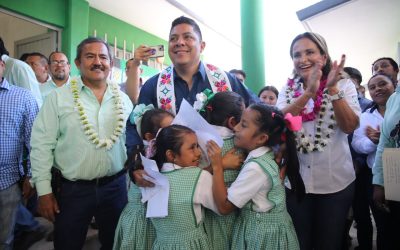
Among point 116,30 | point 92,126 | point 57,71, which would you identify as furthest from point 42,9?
point 92,126

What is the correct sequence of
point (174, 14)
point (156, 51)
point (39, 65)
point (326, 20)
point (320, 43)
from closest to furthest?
point (320, 43) < point (156, 51) < point (39, 65) < point (326, 20) < point (174, 14)

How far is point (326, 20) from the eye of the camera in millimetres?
5652

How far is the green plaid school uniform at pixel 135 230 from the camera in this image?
1689mm

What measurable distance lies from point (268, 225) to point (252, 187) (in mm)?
235

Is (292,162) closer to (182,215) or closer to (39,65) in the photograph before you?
(182,215)

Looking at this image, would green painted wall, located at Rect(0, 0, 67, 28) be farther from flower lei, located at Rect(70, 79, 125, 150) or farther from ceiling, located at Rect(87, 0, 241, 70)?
flower lei, located at Rect(70, 79, 125, 150)

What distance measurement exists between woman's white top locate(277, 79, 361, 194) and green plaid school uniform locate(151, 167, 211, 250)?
30.1 inches

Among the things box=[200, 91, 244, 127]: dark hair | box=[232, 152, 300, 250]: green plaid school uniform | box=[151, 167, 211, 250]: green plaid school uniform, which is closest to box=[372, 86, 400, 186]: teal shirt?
box=[232, 152, 300, 250]: green plaid school uniform

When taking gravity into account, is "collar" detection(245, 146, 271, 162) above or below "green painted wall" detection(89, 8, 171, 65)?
below

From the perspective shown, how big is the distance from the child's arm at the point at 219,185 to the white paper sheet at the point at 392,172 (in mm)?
945

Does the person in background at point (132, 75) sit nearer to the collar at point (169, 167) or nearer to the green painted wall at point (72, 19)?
the collar at point (169, 167)

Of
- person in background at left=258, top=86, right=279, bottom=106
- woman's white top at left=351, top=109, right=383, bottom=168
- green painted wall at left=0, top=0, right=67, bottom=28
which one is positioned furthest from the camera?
green painted wall at left=0, top=0, right=67, bottom=28

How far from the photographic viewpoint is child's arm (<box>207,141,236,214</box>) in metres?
1.43

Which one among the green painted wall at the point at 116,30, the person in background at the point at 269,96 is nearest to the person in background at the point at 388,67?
the person in background at the point at 269,96
